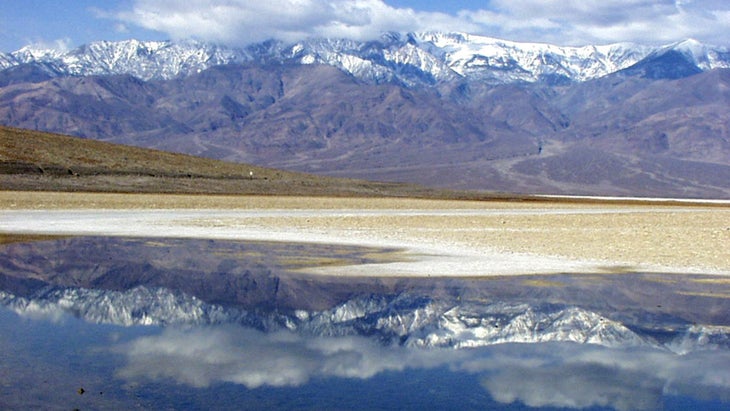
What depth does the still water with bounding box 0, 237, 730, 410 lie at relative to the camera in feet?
31.7

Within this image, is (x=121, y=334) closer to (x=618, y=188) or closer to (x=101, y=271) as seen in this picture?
(x=101, y=271)

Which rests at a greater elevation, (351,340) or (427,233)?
(351,340)

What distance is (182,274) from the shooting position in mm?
18453

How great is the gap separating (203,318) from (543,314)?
209 inches

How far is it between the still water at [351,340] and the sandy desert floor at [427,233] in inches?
105

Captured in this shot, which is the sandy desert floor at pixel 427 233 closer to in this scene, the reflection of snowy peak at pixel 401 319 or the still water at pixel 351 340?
the still water at pixel 351 340

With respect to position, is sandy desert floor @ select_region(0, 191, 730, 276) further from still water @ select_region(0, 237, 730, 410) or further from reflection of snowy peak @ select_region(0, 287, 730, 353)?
reflection of snowy peak @ select_region(0, 287, 730, 353)

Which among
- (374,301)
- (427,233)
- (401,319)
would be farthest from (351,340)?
(427,233)

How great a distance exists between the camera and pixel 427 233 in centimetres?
3262

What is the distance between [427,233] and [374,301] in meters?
17.3

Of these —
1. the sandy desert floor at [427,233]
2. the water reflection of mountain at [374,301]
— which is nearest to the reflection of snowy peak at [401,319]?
the water reflection of mountain at [374,301]

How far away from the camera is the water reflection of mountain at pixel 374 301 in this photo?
43.0ft

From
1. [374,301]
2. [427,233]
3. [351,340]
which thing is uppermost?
[351,340]

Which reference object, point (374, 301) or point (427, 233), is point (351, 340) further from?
point (427, 233)
